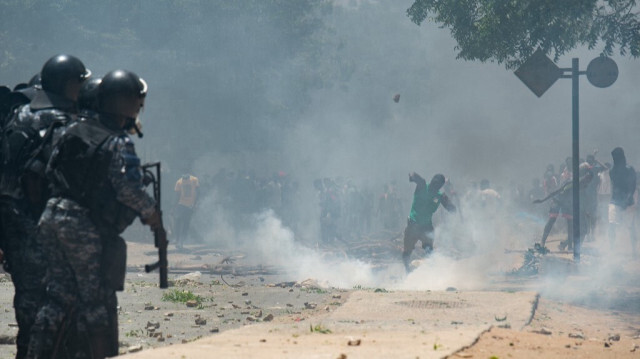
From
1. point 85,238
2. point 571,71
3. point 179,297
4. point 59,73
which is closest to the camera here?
point 85,238

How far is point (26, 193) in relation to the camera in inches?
206

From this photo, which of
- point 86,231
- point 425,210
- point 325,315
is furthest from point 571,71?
point 86,231

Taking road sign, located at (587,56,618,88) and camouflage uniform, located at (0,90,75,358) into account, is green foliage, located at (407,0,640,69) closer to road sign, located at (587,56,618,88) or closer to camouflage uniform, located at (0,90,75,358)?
road sign, located at (587,56,618,88)

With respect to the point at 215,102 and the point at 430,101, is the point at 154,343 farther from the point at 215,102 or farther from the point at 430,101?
the point at 430,101

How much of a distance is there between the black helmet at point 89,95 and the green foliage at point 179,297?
16.1 ft

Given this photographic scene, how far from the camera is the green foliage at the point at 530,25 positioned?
1251cm

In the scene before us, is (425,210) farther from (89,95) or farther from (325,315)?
(89,95)

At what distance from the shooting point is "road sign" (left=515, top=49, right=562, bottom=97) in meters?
11.9

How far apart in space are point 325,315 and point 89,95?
4210mm

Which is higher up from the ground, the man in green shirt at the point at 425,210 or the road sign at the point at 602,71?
the road sign at the point at 602,71

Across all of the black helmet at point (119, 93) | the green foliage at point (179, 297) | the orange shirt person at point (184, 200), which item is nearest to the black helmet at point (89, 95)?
the black helmet at point (119, 93)

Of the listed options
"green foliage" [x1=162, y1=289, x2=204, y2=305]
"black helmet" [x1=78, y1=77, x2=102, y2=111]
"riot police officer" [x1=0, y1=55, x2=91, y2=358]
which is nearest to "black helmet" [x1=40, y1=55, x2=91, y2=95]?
"riot police officer" [x1=0, y1=55, x2=91, y2=358]

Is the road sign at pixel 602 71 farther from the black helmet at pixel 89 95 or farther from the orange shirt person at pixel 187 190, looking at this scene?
the orange shirt person at pixel 187 190

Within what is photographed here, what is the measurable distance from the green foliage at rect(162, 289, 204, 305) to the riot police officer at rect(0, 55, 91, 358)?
179 inches
